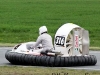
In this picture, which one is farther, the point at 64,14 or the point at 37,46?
the point at 64,14

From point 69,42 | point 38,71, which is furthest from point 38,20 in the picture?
point 38,71

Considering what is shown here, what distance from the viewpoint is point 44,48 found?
1424 centimetres

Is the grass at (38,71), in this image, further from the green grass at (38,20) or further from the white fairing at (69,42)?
the green grass at (38,20)

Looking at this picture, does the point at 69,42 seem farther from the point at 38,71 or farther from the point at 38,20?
the point at 38,20

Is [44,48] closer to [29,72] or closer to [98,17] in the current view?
[29,72]

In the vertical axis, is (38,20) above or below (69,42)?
above

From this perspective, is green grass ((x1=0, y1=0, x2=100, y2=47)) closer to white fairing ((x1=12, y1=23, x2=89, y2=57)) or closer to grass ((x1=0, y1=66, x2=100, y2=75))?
white fairing ((x1=12, y1=23, x2=89, y2=57))

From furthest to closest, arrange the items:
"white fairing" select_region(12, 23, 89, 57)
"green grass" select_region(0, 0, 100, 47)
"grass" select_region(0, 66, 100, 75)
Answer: "green grass" select_region(0, 0, 100, 47), "white fairing" select_region(12, 23, 89, 57), "grass" select_region(0, 66, 100, 75)

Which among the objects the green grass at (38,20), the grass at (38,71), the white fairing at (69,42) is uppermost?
the green grass at (38,20)

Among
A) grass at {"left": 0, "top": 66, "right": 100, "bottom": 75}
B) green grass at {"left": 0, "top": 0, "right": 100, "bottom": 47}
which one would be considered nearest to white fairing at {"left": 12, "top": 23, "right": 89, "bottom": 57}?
grass at {"left": 0, "top": 66, "right": 100, "bottom": 75}

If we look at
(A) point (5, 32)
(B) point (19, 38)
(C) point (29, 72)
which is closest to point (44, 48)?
(C) point (29, 72)

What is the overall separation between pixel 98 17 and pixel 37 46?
20.2 metres

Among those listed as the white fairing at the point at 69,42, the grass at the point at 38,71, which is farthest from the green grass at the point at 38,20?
the grass at the point at 38,71

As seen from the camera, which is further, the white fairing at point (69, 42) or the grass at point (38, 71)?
the white fairing at point (69, 42)
